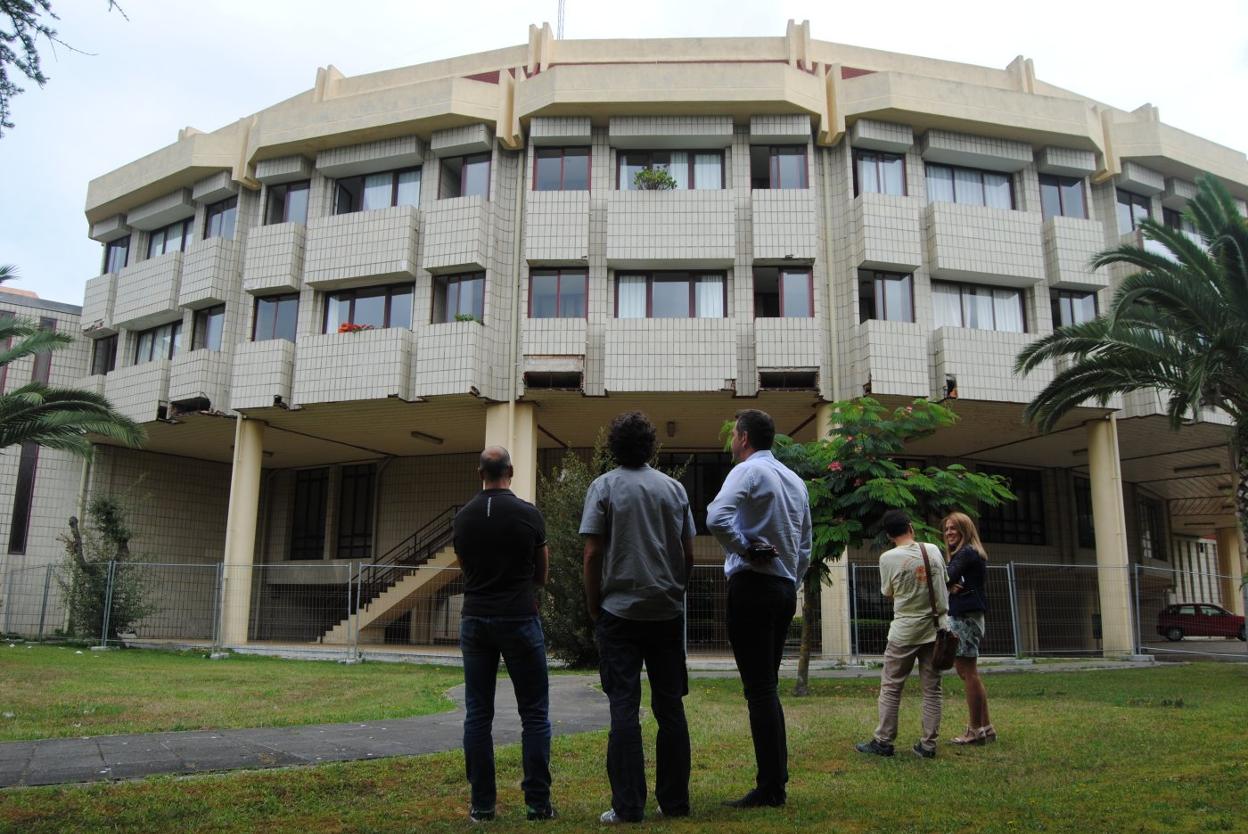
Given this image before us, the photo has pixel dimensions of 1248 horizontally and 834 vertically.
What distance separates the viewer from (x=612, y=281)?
21781 millimetres

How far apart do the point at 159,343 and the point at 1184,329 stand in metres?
23.2

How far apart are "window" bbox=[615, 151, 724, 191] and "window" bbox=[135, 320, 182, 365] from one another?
465 inches

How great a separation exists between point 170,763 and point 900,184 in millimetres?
19805

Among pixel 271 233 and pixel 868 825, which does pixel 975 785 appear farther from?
pixel 271 233

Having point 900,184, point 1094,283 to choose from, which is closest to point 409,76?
point 900,184

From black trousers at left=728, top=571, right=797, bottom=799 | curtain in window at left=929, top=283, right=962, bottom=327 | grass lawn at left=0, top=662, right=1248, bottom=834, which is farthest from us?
curtain in window at left=929, top=283, right=962, bottom=327

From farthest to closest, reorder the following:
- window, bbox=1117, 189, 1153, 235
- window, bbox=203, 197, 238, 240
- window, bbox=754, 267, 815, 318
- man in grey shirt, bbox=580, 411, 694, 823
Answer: window, bbox=203, 197, 238, 240 → window, bbox=1117, 189, 1153, 235 → window, bbox=754, 267, 815, 318 → man in grey shirt, bbox=580, 411, 694, 823

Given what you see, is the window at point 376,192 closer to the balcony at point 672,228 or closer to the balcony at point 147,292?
the balcony at point 147,292

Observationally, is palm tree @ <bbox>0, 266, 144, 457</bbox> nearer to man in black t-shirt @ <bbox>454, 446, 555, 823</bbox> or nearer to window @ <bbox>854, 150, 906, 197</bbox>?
window @ <bbox>854, 150, 906, 197</bbox>

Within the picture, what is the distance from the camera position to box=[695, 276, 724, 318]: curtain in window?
21609 mm

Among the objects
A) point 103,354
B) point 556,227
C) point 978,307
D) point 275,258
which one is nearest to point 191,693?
point 556,227

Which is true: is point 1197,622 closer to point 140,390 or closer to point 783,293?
point 783,293

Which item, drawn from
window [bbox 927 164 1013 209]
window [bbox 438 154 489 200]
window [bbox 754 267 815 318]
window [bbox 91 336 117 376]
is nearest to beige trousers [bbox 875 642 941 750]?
window [bbox 754 267 815 318]

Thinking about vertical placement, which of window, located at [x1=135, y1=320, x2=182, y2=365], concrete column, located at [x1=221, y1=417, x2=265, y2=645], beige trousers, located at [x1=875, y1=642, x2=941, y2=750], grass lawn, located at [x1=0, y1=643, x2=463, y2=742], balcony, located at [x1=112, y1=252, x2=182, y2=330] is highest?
balcony, located at [x1=112, y1=252, x2=182, y2=330]
